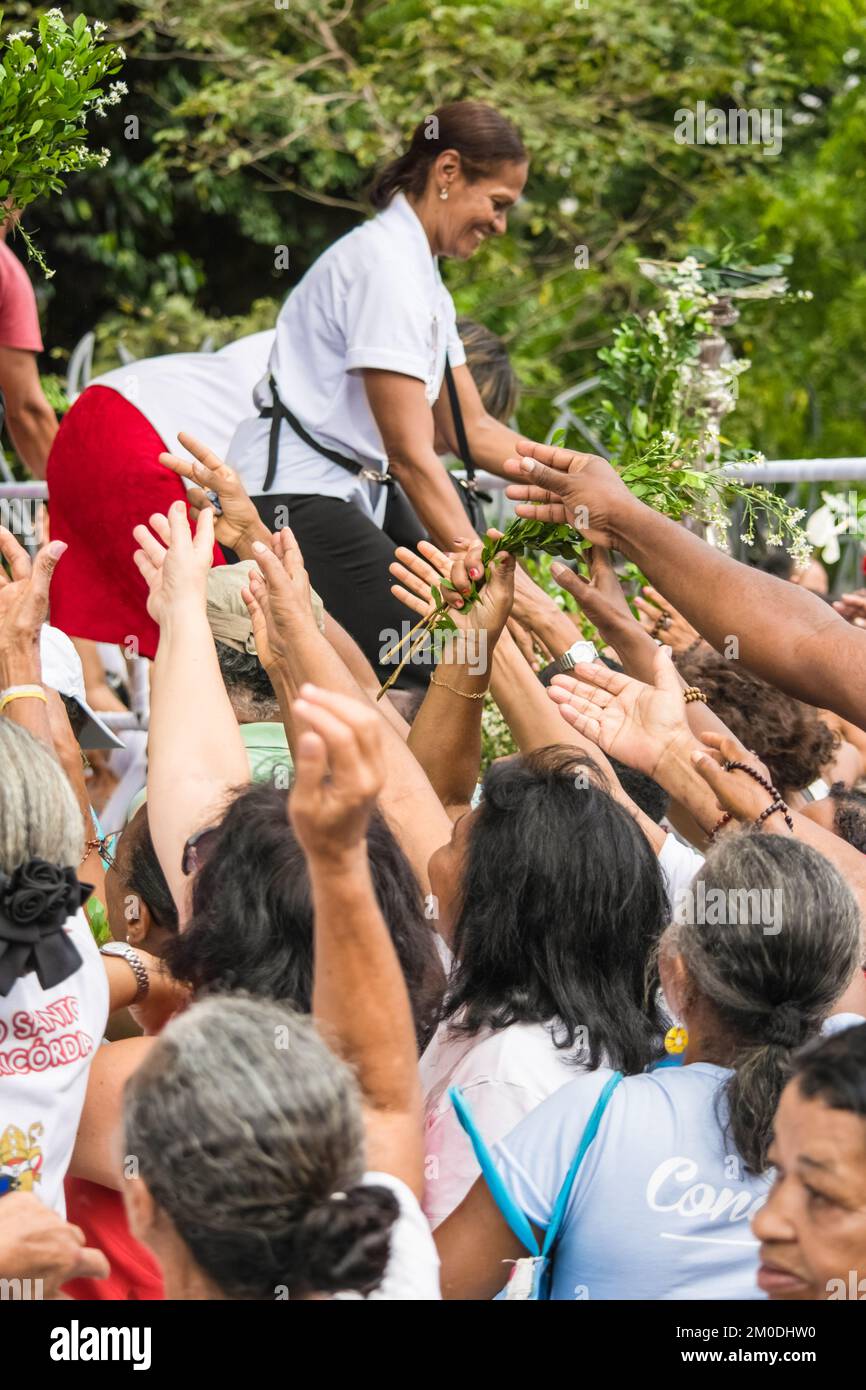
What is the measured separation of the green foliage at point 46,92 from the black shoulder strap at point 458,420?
1555 millimetres

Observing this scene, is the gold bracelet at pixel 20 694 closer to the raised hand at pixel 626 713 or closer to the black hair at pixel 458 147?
the raised hand at pixel 626 713

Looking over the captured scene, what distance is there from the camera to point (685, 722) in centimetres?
292

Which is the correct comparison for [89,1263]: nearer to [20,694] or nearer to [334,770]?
[334,770]

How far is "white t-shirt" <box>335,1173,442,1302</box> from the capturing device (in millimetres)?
1827

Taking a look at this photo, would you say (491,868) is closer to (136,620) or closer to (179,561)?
(179,561)

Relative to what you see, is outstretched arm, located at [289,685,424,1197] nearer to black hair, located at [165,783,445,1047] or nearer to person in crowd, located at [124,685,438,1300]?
person in crowd, located at [124,685,438,1300]

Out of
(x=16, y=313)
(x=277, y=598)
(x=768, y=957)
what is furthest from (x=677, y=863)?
(x=16, y=313)

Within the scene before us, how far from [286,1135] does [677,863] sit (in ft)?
4.78

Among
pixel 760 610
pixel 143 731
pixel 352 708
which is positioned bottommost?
pixel 143 731

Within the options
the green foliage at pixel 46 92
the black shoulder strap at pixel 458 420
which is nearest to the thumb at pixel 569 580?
the green foliage at pixel 46 92

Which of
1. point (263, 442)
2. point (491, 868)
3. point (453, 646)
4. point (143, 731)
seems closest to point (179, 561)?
point (453, 646)

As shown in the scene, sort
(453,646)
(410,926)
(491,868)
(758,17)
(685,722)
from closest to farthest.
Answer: (410,926) → (491,868) → (685,722) → (453,646) → (758,17)

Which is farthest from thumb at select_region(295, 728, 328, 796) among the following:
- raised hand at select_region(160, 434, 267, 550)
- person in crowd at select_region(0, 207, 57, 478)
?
person in crowd at select_region(0, 207, 57, 478)

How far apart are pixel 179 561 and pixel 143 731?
1.96 meters
